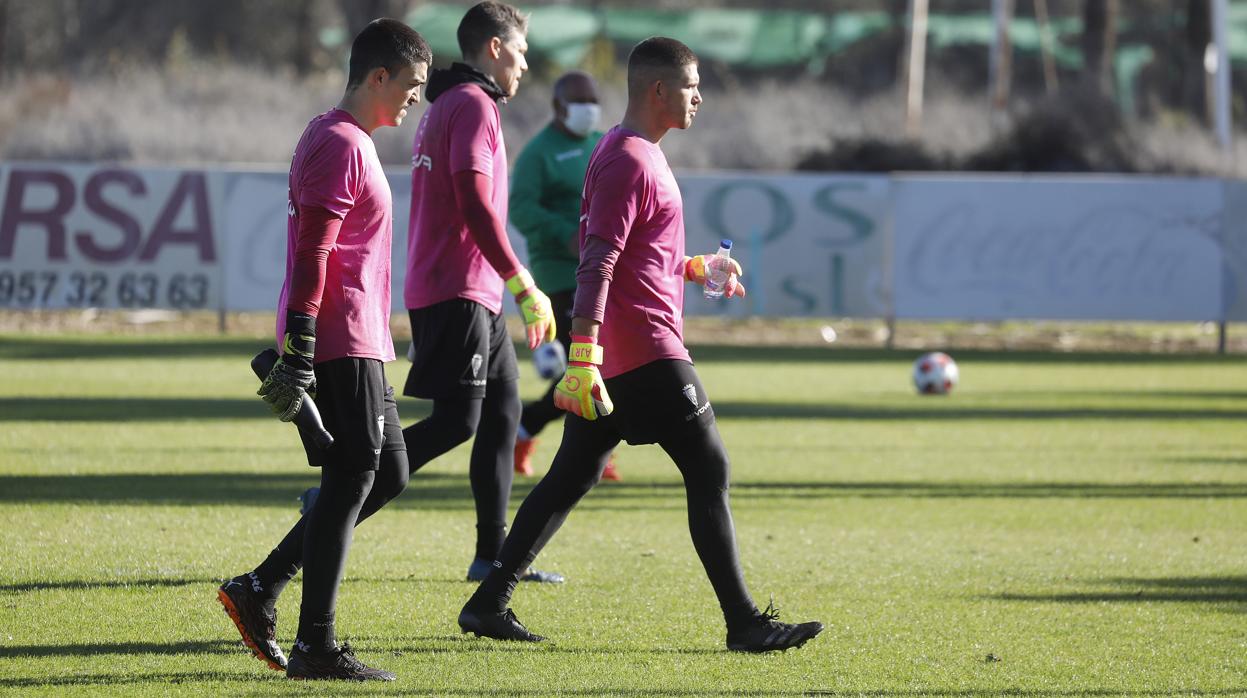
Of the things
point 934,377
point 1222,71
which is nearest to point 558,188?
point 934,377

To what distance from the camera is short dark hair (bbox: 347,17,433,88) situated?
5.20m

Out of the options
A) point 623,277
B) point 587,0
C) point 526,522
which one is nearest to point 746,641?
point 526,522

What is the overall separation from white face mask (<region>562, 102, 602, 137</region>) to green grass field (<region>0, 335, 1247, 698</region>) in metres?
1.85

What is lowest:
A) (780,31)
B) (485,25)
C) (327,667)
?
(327,667)

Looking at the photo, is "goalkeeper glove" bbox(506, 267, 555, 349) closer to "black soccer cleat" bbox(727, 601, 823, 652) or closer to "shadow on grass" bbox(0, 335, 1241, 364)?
"black soccer cleat" bbox(727, 601, 823, 652)

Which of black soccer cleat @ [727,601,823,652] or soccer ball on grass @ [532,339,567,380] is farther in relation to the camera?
soccer ball on grass @ [532,339,567,380]

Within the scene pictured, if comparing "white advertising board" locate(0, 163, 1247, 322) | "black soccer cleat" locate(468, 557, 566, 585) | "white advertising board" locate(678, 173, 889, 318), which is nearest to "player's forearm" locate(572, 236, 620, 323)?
"black soccer cleat" locate(468, 557, 566, 585)

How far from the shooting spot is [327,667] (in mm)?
5234

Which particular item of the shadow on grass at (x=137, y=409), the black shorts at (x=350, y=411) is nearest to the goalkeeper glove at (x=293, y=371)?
the black shorts at (x=350, y=411)

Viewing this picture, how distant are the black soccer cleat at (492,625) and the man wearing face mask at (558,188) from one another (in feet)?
9.63

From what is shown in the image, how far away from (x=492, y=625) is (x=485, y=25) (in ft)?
7.29

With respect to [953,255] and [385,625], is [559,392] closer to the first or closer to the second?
[385,625]

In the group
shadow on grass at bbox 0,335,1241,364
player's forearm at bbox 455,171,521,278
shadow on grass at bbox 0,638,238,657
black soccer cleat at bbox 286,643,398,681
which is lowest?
shadow on grass at bbox 0,335,1241,364

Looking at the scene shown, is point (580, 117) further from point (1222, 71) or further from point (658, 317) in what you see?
point (1222, 71)
